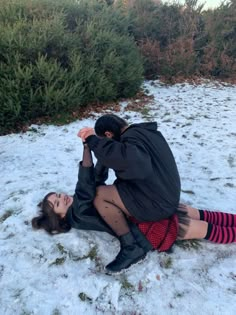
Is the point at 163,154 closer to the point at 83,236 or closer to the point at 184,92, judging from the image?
the point at 83,236

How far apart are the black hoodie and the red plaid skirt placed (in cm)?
8

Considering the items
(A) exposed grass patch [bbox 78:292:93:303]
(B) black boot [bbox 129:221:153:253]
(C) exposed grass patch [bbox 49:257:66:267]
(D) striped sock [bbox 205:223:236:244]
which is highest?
(D) striped sock [bbox 205:223:236:244]

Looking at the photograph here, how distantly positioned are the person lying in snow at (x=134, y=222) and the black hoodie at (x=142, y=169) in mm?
143

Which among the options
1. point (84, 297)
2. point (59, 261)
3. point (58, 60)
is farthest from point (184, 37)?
point (84, 297)

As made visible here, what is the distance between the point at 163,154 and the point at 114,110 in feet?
15.3

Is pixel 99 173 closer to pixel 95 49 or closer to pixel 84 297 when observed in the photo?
pixel 84 297

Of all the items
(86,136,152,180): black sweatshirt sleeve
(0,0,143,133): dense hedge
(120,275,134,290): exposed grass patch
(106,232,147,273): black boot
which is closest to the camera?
(86,136,152,180): black sweatshirt sleeve

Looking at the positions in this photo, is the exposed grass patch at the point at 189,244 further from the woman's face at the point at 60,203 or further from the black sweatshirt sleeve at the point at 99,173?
the woman's face at the point at 60,203

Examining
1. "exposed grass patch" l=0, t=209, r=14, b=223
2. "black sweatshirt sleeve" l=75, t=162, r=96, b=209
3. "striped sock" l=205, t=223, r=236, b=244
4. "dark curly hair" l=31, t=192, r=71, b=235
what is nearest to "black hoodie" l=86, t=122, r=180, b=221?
"black sweatshirt sleeve" l=75, t=162, r=96, b=209

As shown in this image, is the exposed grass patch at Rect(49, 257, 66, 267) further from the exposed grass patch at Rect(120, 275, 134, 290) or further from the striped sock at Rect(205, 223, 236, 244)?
the striped sock at Rect(205, 223, 236, 244)

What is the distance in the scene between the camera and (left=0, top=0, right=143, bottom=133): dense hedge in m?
6.48

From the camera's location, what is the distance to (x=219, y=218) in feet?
11.2

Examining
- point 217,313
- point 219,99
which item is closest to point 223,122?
point 219,99

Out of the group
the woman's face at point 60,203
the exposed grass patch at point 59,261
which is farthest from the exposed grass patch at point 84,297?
the woman's face at point 60,203
